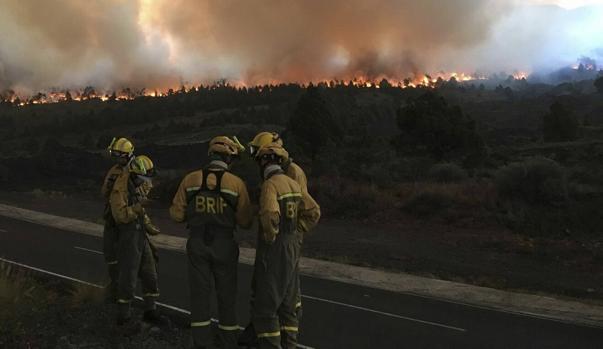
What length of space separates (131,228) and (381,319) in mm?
4364

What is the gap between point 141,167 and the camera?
6402 mm

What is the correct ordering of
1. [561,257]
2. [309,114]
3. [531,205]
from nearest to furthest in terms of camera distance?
[561,257] < [531,205] < [309,114]

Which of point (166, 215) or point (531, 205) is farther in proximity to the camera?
point (166, 215)

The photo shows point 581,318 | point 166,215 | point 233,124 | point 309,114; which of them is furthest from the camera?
point 233,124

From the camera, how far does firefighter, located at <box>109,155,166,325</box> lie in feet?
20.6

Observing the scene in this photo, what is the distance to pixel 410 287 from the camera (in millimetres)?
12062

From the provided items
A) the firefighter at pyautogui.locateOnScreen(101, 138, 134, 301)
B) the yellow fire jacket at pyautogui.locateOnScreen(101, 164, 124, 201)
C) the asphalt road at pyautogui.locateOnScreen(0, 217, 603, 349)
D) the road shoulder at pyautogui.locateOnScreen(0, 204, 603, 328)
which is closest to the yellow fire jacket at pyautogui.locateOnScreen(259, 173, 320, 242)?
the asphalt road at pyautogui.locateOnScreen(0, 217, 603, 349)

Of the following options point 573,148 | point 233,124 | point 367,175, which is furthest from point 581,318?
point 233,124

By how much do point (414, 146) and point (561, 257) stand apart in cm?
A: 1950

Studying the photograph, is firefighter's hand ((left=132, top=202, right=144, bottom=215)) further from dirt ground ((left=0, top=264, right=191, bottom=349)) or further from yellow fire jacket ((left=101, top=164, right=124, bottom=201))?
dirt ground ((left=0, top=264, right=191, bottom=349))

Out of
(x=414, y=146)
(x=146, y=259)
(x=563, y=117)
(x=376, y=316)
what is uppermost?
(x=563, y=117)

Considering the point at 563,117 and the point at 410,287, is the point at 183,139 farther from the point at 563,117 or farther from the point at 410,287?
the point at 410,287

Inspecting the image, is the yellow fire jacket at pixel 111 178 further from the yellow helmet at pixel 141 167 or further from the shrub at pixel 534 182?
the shrub at pixel 534 182

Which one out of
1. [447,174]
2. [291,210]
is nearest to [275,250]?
[291,210]
